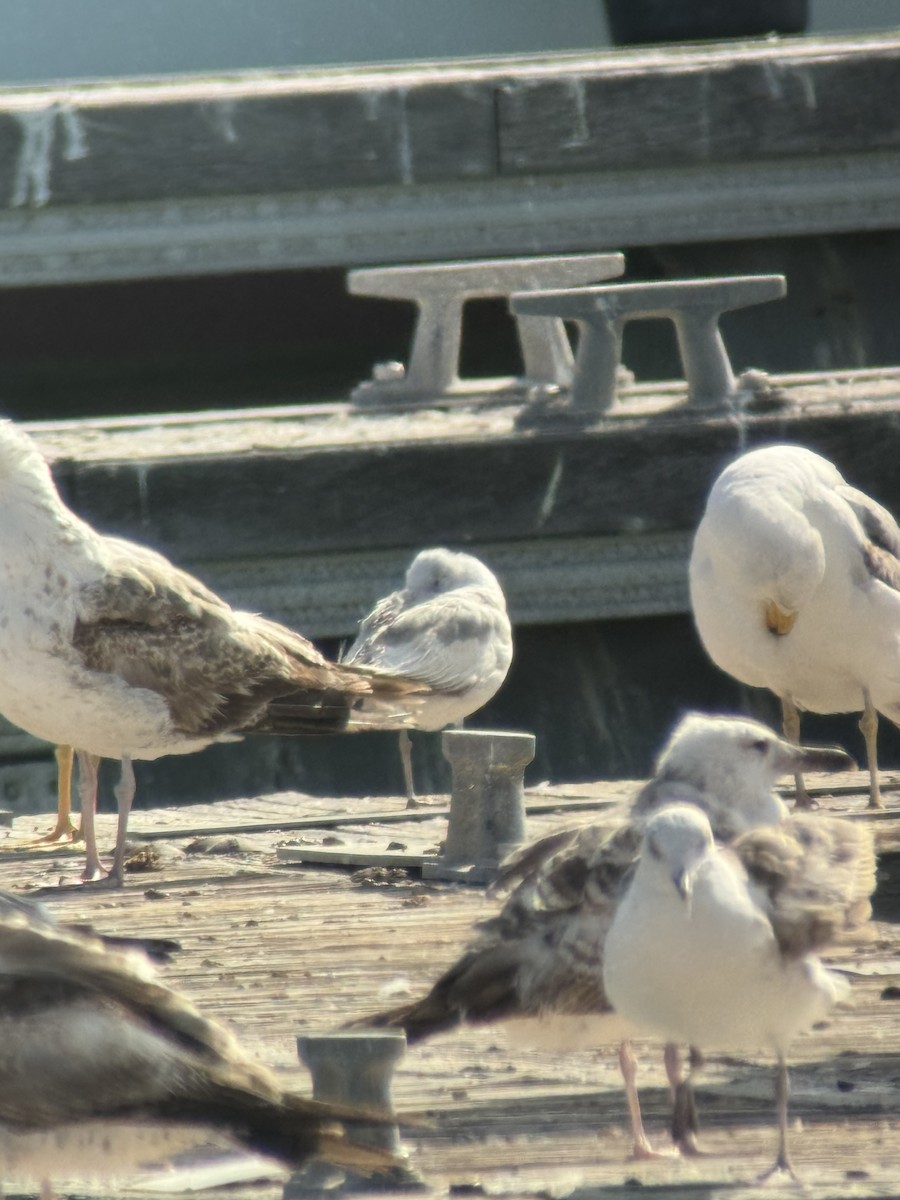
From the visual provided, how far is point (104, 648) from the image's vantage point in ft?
24.7

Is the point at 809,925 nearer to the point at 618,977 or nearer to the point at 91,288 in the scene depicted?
the point at 618,977

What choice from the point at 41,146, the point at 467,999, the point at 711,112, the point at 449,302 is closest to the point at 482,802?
the point at 467,999

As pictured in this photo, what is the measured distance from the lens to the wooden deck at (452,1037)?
4262 mm

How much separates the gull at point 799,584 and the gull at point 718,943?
3.97m

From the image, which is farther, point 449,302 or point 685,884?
point 449,302

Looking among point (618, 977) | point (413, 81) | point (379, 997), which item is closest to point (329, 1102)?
point (618, 977)

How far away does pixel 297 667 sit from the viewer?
830cm

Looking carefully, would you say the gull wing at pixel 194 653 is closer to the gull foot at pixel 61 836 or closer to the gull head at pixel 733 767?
the gull foot at pixel 61 836

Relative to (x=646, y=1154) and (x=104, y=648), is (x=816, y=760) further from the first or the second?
(x=104, y=648)

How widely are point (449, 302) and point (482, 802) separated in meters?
5.27

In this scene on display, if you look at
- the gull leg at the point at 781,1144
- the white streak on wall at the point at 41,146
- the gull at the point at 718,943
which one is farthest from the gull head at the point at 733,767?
the white streak on wall at the point at 41,146

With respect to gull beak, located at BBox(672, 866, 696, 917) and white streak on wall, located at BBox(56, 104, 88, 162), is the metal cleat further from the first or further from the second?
gull beak, located at BBox(672, 866, 696, 917)

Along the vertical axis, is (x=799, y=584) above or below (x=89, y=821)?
above

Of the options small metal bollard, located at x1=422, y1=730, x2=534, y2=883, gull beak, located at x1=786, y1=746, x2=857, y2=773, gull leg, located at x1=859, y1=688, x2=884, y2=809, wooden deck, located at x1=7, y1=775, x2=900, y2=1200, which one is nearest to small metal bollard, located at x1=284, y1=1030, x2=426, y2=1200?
wooden deck, located at x1=7, y1=775, x2=900, y2=1200
